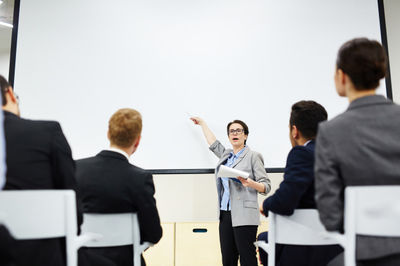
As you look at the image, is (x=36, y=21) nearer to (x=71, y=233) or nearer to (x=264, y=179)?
(x=264, y=179)

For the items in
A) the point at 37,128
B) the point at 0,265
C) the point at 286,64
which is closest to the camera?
the point at 0,265

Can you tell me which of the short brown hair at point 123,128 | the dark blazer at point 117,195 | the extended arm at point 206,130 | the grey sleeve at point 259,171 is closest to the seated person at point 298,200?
the dark blazer at point 117,195

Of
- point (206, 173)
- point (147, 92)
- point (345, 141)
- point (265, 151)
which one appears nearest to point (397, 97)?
point (265, 151)

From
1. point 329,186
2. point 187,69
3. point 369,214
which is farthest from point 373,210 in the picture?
point 187,69

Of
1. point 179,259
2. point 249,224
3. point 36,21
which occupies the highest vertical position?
point 36,21

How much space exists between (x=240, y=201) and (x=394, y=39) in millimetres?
2414

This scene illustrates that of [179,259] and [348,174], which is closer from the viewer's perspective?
[348,174]

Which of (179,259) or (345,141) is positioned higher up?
(345,141)

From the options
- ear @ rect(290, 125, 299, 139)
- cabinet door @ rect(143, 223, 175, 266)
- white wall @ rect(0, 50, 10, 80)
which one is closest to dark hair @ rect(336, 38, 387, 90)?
ear @ rect(290, 125, 299, 139)

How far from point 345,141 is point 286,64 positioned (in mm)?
2287

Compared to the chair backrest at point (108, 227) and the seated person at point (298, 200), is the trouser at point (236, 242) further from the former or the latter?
the chair backrest at point (108, 227)

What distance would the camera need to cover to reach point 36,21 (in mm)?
3387

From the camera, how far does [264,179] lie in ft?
8.54

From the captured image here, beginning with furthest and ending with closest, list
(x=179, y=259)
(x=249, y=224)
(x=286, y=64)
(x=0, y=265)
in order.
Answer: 1. (x=286, y=64)
2. (x=179, y=259)
3. (x=249, y=224)
4. (x=0, y=265)
